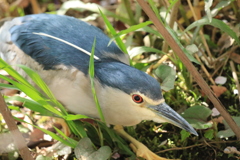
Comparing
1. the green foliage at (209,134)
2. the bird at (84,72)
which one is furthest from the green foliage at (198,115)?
the bird at (84,72)

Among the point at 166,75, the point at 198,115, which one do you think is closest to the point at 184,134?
the point at 198,115

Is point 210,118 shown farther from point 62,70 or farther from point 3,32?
point 3,32

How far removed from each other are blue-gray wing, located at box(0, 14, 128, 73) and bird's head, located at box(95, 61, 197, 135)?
0.64 ft

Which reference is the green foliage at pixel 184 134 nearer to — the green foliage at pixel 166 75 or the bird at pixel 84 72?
the bird at pixel 84 72

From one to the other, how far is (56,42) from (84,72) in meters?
0.32

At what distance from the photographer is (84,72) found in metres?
2.15

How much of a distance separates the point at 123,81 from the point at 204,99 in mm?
800

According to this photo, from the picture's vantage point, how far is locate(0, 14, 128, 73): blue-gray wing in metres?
2.23

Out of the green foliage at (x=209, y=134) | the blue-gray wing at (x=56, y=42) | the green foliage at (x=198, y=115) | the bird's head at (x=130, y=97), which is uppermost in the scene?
the blue-gray wing at (x=56, y=42)

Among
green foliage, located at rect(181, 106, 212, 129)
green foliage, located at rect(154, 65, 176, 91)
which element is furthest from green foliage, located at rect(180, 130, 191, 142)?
green foliage, located at rect(154, 65, 176, 91)

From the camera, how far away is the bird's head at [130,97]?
1.89m

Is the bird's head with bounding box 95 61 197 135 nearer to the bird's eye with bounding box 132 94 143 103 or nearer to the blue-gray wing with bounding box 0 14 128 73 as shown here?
the bird's eye with bounding box 132 94 143 103

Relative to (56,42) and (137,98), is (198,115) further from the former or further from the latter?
(56,42)

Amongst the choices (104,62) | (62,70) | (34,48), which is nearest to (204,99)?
(104,62)
